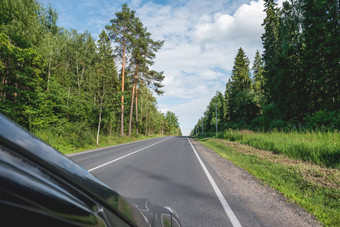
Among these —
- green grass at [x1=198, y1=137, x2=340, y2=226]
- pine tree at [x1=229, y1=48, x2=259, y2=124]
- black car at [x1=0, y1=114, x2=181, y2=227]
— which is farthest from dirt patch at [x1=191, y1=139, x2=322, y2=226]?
pine tree at [x1=229, y1=48, x2=259, y2=124]

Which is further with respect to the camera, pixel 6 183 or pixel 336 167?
pixel 336 167

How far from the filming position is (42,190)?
19.3 inches

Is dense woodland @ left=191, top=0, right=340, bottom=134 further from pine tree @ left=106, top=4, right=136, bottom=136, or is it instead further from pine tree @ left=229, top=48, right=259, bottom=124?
pine tree @ left=106, top=4, right=136, bottom=136

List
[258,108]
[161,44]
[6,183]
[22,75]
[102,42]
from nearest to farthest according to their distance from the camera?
[6,183] < [22,75] < [161,44] < [102,42] < [258,108]

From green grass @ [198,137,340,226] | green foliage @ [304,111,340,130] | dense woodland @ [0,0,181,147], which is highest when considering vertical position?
dense woodland @ [0,0,181,147]

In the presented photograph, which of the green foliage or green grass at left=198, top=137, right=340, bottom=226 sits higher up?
the green foliage

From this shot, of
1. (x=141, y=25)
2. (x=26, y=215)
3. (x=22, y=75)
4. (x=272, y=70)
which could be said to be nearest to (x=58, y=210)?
(x=26, y=215)

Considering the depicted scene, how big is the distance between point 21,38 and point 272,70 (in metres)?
32.1

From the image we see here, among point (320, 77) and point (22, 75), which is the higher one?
point (320, 77)

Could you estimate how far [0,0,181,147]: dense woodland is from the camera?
469 inches

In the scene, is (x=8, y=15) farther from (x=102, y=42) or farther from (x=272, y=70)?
(x=272, y=70)

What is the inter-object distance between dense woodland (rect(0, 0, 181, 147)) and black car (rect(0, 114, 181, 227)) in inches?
562

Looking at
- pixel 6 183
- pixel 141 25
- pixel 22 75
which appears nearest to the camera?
pixel 6 183

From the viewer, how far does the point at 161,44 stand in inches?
1082
